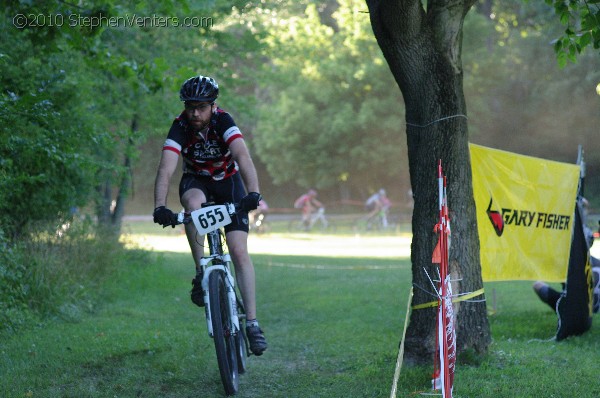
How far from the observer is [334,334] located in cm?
1075

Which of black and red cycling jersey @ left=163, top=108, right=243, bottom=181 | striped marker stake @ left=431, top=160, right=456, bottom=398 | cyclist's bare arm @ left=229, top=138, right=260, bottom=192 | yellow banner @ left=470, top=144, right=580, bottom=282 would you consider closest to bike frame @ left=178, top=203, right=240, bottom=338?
cyclist's bare arm @ left=229, top=138, right=260, bottom=192

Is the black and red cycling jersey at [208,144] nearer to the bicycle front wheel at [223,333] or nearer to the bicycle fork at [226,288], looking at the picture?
the bicycle fork at [226,288]

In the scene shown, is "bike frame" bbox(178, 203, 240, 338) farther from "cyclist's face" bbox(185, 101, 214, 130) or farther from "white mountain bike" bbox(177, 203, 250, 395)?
"cyclist's face" bbox(185, 101, 214, 130)

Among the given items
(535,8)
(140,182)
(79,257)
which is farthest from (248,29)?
(140,182)

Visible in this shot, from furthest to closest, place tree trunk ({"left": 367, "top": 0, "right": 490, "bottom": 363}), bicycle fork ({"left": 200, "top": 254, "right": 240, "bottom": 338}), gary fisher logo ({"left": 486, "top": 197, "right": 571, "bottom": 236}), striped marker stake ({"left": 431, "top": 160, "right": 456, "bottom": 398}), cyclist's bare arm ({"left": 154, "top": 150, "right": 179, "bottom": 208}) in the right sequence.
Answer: gary fisher logo ({"left": 486, "top": 197, "right": 571, "bottom": 236})
tree trunk ({"left": 367, "top": 0, "right": 490, "bottom": 363})
cyclist's bare arm ({"left": 154, "top": 150, "right": 179, "bottom": 208})
bicycle fork ({"left": 200, "top": 254, "right": 240, "bottom": 338})
striped marker stake ({"left": 431, "top": 160, "right": 456, "bottom": 398})

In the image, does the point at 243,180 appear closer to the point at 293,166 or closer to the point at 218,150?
the point at 218,150

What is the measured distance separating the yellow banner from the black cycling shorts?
3.13 meters

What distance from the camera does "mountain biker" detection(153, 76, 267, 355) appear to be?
7.22 metres

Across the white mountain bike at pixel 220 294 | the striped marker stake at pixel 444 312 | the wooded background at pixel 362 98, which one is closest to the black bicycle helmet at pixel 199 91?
the white mountain bike at pixel 220 294

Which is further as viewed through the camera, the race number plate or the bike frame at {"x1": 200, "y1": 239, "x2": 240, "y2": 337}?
the bike frame at {"x1": 200, "y1": 239, "x2": 240, "y2": 337}

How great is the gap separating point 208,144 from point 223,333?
149cm

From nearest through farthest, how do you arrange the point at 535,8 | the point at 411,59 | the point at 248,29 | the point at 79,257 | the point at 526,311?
the point at 411,59 < the point at 526,311 < the point at 79,257 < the point at 248,29 < the point at 535,8

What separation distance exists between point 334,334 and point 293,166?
4892 centimetres

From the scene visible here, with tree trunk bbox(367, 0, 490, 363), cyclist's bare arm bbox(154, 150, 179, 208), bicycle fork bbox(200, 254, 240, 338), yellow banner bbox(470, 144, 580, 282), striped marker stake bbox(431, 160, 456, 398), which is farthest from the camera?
yellow banner bbox(470, 144, 580, 282)
